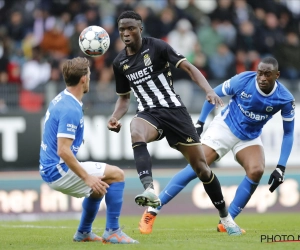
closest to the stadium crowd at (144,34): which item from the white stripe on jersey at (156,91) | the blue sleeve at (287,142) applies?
the blue sleeve at (287,142)

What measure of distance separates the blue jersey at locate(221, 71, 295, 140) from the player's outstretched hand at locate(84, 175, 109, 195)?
2871 millimetres

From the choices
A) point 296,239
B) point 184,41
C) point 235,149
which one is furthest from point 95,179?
point 184,41

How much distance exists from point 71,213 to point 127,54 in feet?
19.5

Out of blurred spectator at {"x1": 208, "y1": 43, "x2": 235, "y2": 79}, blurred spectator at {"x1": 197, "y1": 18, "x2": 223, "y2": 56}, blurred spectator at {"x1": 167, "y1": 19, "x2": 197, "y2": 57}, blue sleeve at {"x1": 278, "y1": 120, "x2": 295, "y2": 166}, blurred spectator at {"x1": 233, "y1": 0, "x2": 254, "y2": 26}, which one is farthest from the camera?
blurred spectator at {"x1": 233, "y1": 0, "x2": 254, "y2": 26}

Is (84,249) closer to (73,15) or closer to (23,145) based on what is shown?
(23,145)

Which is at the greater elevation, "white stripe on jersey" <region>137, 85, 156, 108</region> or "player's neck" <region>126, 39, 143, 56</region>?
"player's neck" <region>126, 39, 143, 56</region>

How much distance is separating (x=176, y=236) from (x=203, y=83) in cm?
186

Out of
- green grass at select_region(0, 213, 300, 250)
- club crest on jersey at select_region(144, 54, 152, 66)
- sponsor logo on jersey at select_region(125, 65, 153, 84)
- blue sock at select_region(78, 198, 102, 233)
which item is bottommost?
green grass at select_region(0, 213, 300, 250)

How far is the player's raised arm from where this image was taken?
738cm

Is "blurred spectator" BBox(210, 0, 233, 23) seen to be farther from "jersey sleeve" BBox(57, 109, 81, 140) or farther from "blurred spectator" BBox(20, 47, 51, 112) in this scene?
"jersey sleeve" BBox(57, 109, 81, 140)

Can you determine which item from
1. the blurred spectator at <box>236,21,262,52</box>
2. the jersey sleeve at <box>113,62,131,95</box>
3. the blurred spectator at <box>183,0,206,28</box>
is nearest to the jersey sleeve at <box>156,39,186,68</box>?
the jersey sleeve at <box>113,62,131,95</box>

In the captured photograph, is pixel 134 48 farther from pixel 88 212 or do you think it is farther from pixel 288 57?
pixel 288 57

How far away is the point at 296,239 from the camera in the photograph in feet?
25.5

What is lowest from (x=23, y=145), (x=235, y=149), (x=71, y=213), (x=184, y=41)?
(x=71, y=213)
